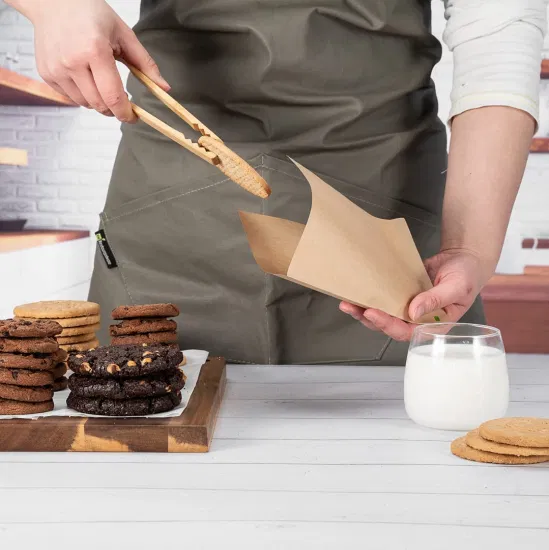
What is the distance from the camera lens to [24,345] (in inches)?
40.2

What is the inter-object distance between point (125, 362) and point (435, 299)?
385 mm

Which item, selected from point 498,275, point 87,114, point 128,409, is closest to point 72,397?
point 128,409

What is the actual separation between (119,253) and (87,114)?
10.6 ft

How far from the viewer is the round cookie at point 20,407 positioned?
0.98 metres

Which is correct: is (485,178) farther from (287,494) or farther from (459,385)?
(287,494)

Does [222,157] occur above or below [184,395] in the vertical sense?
above

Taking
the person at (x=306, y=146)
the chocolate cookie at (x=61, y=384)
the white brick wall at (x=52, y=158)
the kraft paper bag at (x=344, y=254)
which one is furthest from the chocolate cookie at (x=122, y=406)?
the white brick wall at (x=52, y=158)

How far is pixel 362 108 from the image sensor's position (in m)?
1.41

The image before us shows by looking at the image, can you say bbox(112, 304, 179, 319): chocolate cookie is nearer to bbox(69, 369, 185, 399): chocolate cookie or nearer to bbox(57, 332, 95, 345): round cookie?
bbox(57, 332, 95, 345): round cookie

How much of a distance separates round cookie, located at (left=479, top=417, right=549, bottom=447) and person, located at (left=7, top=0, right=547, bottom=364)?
0.36 meters

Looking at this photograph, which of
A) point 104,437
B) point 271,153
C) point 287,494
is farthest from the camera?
point 271,153

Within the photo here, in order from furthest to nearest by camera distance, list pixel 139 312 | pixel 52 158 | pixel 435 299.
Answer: pixel 52 158 → pixel 139 312 → pixel 435 299

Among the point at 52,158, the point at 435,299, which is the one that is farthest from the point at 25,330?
the point at 52,158

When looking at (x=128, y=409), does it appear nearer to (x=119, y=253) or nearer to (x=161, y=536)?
(x=161, y=536)
